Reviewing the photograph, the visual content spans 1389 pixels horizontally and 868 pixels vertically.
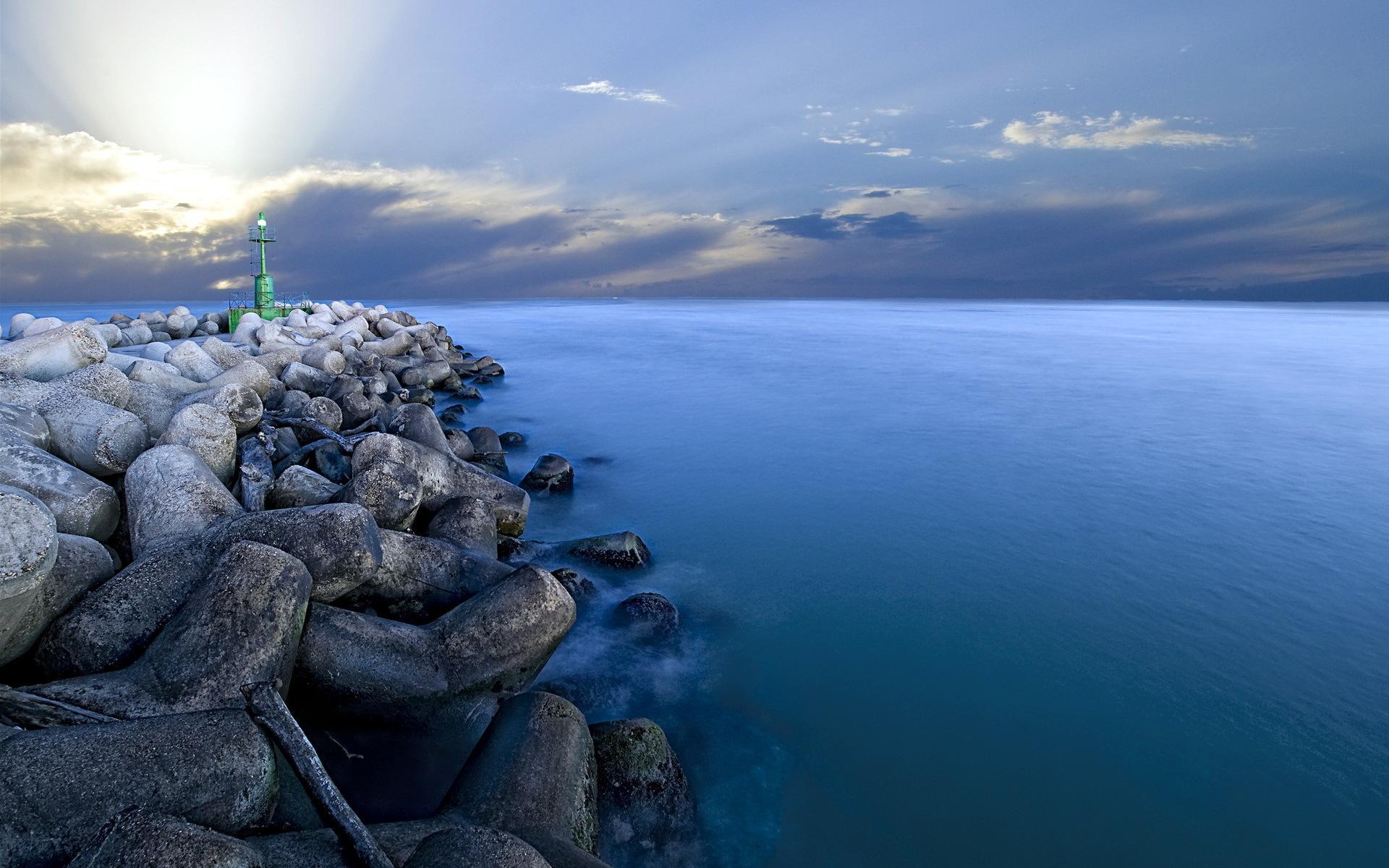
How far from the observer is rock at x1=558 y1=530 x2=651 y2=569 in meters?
7.75

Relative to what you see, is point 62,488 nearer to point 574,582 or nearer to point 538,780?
point 574,582

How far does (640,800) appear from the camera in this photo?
13.5ft

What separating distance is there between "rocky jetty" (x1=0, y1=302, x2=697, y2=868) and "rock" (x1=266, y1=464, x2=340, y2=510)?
19mm

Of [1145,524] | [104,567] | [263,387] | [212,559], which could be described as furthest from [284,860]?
[1145,524]

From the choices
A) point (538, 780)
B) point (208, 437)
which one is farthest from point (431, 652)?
point (208, 437)

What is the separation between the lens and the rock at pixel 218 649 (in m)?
3.71

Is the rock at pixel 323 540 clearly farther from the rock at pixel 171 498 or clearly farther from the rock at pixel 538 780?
the rock at pixel 538 780

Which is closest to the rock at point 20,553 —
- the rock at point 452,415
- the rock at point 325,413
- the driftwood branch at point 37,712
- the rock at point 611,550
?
the driftwood branch at point 37,712

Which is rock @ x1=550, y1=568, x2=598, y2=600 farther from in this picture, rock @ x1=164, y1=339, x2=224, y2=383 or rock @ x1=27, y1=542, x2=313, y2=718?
rock @ x1=164, y1=339, x2=224, y2=383

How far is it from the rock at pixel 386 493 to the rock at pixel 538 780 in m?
2.90

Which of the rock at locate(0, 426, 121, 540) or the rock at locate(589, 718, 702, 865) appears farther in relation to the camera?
the rock at locate(0, 426, 121, 540)

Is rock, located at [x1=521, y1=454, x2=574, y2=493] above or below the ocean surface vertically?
above

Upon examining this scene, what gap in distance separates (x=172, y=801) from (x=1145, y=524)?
9926 millimetres

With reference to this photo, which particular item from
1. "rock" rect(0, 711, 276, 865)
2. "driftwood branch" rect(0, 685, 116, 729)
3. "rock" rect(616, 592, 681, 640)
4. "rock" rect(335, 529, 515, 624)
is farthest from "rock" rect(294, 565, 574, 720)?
"rock" rect(616, 592, 681, 640)
